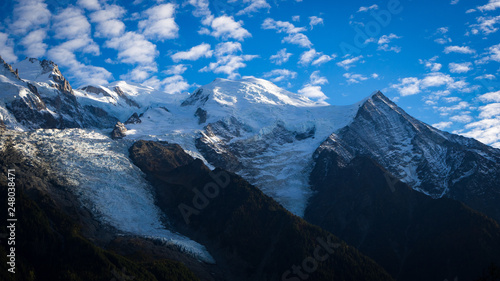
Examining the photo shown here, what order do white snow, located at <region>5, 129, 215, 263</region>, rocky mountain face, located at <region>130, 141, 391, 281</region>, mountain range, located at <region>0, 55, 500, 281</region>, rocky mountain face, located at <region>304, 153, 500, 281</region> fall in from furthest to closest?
white snow, located at <region>5, 129, 215, 263</region> → rocky mountain face, located at <region>304, 153, 500, 281</region> → rocky mountain face, located at <region>130, 141, 391, 281</region> → mountain range, located at <region>0, 55, 500, 281</region>

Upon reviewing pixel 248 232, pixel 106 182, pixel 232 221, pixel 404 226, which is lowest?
pixel 106 182

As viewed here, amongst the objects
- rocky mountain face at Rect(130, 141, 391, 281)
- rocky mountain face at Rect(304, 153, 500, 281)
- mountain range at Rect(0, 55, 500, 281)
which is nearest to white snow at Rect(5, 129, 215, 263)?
mountain range at Rect(0, 55, 500, 281)

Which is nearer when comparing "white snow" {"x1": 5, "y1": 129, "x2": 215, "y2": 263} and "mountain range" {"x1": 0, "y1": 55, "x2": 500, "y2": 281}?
"mountain range" {"x1": 0, "y1": 55, "x2": 500, "y2": 281}

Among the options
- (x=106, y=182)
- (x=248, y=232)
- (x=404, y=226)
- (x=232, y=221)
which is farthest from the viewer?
(x=106, y=182)

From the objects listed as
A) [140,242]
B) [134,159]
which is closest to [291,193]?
[134,159]

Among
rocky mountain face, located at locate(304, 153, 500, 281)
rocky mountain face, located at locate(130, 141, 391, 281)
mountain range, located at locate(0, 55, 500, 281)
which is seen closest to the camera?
mountain range, located at locate(0, 55, 500, 281)

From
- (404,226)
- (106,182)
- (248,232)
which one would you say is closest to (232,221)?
(248,232)

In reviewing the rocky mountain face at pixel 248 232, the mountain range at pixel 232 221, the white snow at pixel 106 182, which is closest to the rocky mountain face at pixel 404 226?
the mountain range at pixel 232 221

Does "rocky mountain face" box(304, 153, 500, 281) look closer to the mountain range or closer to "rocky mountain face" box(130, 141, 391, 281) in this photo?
the mountain range

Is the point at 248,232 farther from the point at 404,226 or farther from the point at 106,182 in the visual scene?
the point at 404,226

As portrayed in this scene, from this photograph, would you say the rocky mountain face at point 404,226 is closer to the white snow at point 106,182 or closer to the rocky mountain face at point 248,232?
the rocky mountain face at point 248,232

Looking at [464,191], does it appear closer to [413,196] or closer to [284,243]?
[413,196]
